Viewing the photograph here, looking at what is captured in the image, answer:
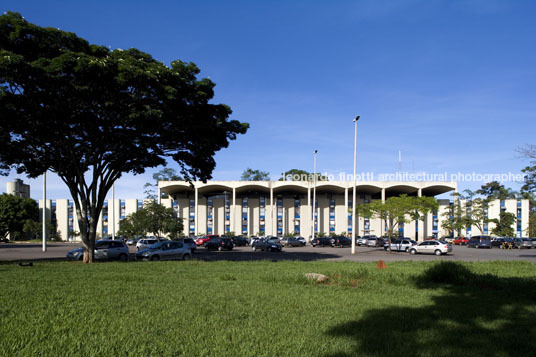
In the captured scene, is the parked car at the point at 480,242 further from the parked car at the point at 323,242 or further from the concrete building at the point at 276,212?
the parked car at the point at 323,242

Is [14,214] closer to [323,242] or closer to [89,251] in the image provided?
[323,242]

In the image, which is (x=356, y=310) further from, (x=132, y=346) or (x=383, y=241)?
(x=383, y=241)

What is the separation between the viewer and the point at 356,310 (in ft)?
28.5

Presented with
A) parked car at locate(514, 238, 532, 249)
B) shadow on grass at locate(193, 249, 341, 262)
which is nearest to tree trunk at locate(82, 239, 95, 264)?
shadow on grass at locate(193, 249, 341, 262)

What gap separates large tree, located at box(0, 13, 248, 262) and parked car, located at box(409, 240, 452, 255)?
23451 millimetres

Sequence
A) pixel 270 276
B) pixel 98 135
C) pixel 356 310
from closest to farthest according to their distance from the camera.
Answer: pixel 356 310 → pixel 270 276 → pixel 98 135

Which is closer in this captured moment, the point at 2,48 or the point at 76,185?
the point at 2,48

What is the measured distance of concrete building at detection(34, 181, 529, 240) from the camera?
266ft

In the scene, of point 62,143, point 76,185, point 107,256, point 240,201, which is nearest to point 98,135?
point 62,143

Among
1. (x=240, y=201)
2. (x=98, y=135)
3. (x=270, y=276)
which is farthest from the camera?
(x=240, y=201)

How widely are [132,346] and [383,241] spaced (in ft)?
170

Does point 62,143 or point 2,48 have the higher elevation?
point 2,48

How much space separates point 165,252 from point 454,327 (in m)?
20.5

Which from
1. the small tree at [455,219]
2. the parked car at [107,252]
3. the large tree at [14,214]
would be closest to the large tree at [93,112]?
the parked car at [107,252]
